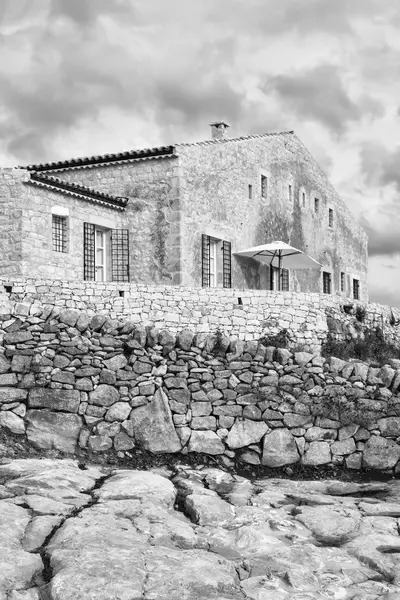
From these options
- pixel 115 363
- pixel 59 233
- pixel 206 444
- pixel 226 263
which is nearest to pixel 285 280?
pixel 226 263

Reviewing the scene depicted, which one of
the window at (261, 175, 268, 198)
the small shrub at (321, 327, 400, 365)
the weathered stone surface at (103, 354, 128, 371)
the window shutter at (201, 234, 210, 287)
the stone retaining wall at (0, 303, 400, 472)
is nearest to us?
the stone retaining wall at (0, 303, 400, 472)

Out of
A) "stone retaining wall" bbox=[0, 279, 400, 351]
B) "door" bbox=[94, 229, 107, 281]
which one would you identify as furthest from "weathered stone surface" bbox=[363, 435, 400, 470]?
"door" bbox=[94, 229, 107, 281]

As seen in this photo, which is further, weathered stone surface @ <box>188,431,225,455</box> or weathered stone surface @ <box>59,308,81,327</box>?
weathered stone surface @ <box>59,308,81,327</box>

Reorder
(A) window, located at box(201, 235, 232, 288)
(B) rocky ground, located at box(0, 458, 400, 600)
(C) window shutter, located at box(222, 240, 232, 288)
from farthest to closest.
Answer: (C) window shutter, located at box(222, 240, 232, 288) → (A) window, located at box(201, 235, 232, 288) → (B) rocky ground, located at box(0, 458, 400, 600)

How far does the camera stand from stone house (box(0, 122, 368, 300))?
2892 centimetres

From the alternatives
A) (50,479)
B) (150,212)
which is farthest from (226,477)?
(150,212)

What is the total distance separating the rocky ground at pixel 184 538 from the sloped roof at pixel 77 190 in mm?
11007

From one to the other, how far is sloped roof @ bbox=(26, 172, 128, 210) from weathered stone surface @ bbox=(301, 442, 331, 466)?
41.8 feet

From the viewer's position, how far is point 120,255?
107 feet

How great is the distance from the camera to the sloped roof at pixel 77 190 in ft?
95.6

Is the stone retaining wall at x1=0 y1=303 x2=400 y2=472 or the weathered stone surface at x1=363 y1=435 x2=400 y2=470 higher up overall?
the stone retaining wall at x1=0 y1=303 x2=400 y2=472

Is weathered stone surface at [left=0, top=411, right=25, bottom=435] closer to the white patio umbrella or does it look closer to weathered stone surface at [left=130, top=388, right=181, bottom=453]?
weathered stone surface at [left=130, top=388, right=181, bottom=453]

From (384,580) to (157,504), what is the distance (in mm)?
5243

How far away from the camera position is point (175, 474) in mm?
22375
